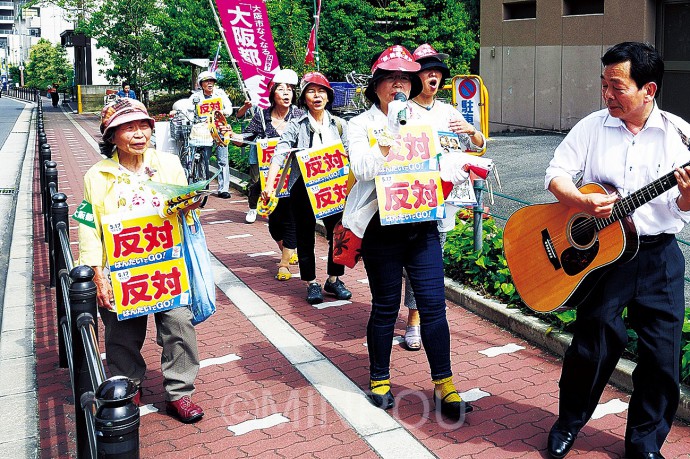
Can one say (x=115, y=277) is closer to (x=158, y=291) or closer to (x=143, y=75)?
(x=158, y=291)

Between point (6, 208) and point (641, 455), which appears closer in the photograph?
point (641, 455)

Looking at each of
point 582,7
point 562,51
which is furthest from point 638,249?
point 582,7

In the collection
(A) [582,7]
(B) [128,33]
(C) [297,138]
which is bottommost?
(C) [297,138]

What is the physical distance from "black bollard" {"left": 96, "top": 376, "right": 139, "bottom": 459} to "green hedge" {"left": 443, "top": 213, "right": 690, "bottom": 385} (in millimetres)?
3820

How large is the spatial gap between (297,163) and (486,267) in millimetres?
1801

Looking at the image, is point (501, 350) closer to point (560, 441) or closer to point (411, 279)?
point (411, 279)

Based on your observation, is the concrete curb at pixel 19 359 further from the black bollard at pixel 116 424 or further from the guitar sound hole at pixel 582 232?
the guitar sound hole at pixel 582 232

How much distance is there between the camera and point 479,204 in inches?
279

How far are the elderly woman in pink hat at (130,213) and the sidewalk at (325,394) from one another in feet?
0.94

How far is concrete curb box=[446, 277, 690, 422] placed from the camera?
4906mm

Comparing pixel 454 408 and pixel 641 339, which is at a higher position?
pixel 641 339

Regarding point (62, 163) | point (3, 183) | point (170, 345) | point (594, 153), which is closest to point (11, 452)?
point (170, 345)

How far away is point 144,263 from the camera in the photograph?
14.6 feet

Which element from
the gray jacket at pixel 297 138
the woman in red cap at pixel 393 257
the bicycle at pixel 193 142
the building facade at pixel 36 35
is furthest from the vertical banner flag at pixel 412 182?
the building facade at pixel 36 35
